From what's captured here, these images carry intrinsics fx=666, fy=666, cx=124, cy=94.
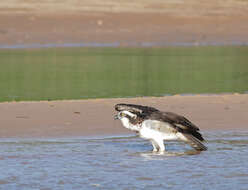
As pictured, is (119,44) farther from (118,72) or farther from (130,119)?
(130,119)

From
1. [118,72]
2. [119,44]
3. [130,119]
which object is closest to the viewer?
[130,119]

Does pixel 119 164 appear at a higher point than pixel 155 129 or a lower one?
lower

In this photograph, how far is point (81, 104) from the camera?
11352 mm

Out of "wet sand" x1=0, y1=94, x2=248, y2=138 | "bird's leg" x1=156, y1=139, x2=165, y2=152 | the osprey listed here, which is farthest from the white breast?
"wet sand" x1=0, y1=94, x2=248, y2=138

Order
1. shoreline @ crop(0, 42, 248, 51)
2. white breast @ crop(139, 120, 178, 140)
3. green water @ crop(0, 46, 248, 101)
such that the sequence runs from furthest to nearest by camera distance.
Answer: shoreline @ crop(0, 42, 248, 51), green water @ crop(0, 46, 248, 101), white breast @ crop(139, 120, 178, 140)

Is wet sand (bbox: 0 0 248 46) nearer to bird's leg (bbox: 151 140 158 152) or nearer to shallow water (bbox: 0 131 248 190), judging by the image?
shallow water (bbox: 0 131 248 190)

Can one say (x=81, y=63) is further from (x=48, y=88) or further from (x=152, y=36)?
(x=152, y=36)

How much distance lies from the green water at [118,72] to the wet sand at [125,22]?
223 centimetres

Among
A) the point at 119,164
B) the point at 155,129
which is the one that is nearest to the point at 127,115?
the point at 155,129

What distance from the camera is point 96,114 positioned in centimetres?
1055

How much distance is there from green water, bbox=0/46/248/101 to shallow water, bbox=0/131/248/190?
14.0ft

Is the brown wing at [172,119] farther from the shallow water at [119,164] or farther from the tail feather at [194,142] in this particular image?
the shallow water at [119,164]

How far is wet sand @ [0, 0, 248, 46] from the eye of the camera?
26359 millimetres

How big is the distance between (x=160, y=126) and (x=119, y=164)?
0.77 m
